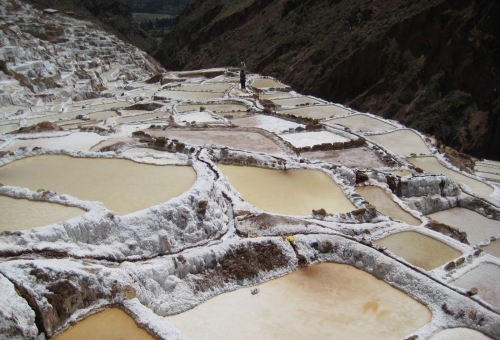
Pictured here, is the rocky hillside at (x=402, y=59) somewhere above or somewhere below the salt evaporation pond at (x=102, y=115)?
above

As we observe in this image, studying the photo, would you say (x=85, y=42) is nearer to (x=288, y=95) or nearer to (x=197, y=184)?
(x=288, y=95)

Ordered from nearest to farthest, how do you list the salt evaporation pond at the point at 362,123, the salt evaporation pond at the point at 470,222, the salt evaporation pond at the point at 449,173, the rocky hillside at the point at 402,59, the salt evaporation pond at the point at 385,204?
the salt evaporation pond at the point at 385,204 < the salt evaporation pond at the point at 470,222 < the salt evaporation pond at the point at 449,173 < the salt evaporation pond at the point at 362,123 < the rocky hillside at the point at 402,59

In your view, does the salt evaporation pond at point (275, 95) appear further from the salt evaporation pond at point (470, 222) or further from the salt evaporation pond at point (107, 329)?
the salt evaporation pond at point (107, 329)

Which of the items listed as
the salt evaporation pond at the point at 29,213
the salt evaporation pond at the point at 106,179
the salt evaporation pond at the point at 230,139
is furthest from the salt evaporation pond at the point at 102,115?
the salt evaporation pond at the point at 29,213

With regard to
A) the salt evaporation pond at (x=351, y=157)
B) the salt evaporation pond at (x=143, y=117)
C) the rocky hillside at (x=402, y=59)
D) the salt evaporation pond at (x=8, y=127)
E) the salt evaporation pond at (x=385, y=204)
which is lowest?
the salt evaporation pond at (x=8, y=127)

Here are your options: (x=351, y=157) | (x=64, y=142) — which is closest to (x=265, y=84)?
(x=351, y=157)

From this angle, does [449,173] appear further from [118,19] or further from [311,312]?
[118,19]
